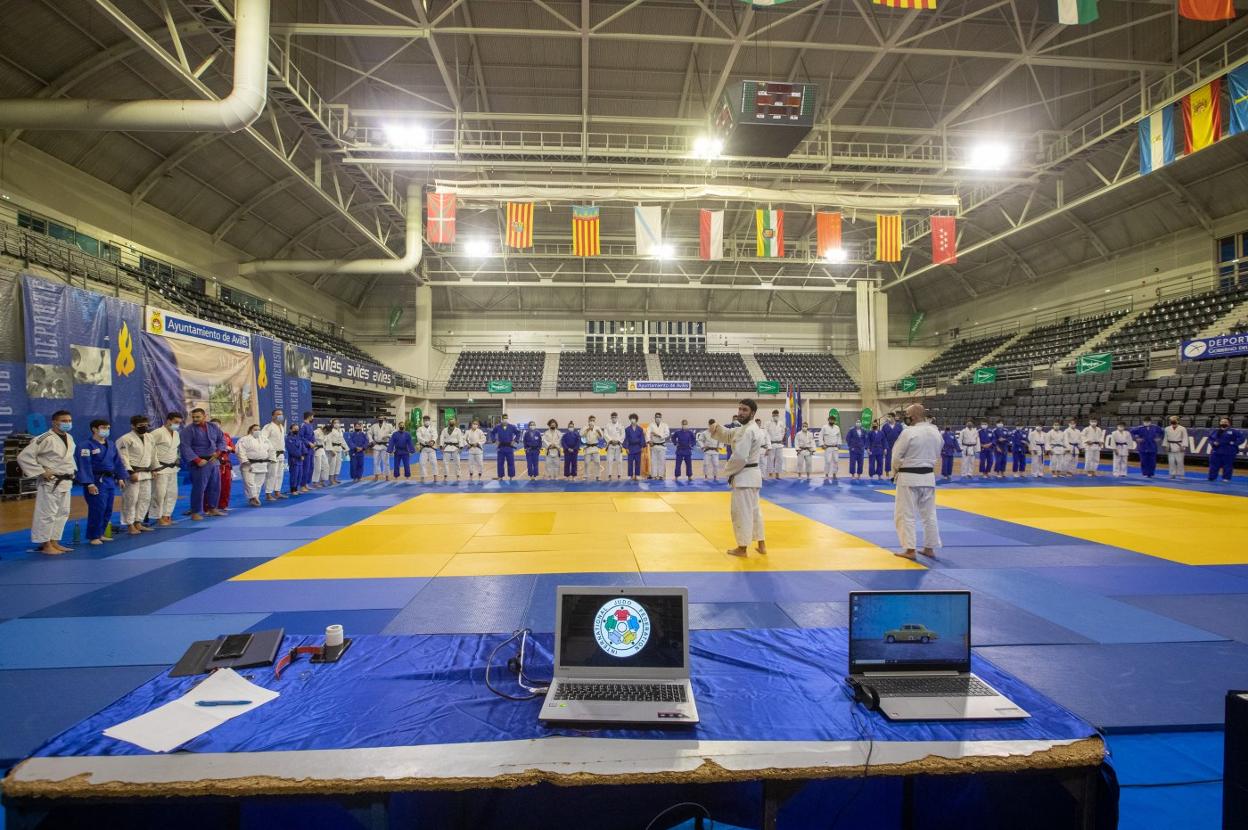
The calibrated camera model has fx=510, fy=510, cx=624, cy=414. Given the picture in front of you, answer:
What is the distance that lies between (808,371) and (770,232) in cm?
1694

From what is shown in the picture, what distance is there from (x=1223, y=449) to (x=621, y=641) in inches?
699

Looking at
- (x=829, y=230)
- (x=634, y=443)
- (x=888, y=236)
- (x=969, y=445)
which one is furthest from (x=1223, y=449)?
(x=634, y=443)

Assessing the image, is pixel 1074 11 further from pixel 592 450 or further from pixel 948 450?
pixel 592 450

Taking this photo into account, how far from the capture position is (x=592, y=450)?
47.0ft

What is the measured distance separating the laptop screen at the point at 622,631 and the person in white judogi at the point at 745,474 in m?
3.79

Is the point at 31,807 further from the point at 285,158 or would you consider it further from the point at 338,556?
the point at 285,158

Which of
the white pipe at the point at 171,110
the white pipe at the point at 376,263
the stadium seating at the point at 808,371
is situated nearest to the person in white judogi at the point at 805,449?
the white pipe at the point at 171,110

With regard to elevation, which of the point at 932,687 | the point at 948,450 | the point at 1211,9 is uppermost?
the point at 1211,9

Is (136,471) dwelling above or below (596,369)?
below

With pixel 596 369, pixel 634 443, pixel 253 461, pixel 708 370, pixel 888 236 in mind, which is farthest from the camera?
pixel 708 370

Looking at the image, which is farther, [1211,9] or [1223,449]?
[1223,449]

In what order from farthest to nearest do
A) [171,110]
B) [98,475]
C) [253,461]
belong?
[171,110] < [253,461] < [98,475]

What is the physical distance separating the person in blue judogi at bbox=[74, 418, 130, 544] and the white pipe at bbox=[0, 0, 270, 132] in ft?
22.8

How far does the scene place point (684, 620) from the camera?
2246 mm
